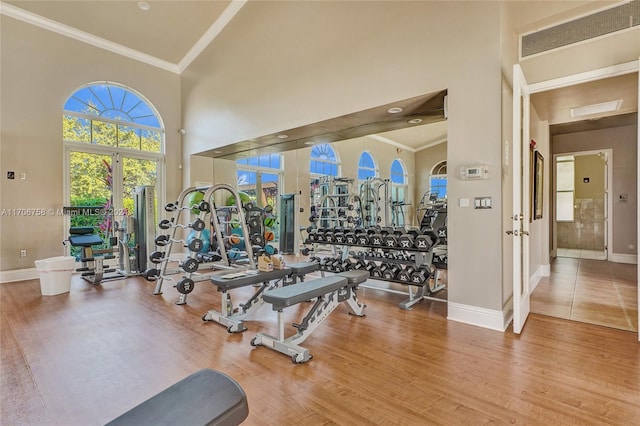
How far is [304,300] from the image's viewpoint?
261 centimetres

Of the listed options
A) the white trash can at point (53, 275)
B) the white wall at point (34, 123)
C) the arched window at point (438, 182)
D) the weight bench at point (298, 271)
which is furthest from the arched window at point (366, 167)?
the white wall at point (34, 123)

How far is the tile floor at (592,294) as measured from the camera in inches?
136

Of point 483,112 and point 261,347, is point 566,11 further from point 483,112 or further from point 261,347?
point 261,347

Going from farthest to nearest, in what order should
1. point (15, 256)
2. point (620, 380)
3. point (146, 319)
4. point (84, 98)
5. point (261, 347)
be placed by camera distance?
point (84, 98), point (15, 256), point (146, 319), point (261, 347), point (620, 380)

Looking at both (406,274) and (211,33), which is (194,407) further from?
(211,33)

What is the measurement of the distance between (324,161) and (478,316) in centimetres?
341

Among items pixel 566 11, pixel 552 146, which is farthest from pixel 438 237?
pixel 552 146

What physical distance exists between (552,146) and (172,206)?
8.14 metres

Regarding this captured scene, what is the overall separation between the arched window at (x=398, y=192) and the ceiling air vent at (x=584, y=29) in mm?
1922

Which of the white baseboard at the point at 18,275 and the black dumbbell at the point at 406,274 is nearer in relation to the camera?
the black dumbbell at the point at 406,274

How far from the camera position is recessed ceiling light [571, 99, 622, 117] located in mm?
4277

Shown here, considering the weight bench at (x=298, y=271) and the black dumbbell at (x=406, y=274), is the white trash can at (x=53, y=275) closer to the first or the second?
the weight bench at (x=298, y=271)

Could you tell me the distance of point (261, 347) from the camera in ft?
9.02

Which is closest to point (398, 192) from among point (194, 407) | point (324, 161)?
point (324, 161)
